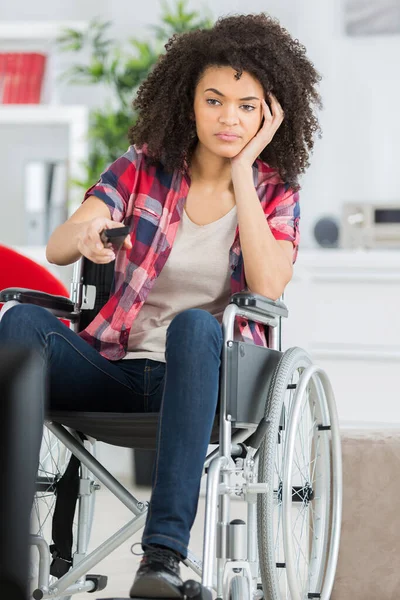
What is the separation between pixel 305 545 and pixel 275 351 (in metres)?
1.10

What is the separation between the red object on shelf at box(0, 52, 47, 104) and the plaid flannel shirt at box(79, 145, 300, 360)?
2269mm

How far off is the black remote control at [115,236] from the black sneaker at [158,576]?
42 centimetres

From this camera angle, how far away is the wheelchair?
1290mm

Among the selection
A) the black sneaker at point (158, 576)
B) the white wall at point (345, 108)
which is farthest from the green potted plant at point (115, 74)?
the black sneaker at point (158, 576)

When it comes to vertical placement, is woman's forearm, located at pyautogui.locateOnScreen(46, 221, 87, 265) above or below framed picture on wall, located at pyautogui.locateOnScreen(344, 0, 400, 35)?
below

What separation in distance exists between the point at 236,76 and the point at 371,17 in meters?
2.43

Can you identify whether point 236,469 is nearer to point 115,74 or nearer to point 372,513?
point 372,513

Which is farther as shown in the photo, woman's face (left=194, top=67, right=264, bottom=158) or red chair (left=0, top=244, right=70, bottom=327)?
red chair (left=0, top=244, right=70, bottom=327)

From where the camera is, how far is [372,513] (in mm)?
1876

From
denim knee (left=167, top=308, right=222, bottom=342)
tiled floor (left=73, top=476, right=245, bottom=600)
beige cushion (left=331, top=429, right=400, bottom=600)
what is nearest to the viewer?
denim knee (left=167, top=308, right=222, bottom=342)

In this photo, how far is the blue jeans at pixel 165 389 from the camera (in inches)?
46.4

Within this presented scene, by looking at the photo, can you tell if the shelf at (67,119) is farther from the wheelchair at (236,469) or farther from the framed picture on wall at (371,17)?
the wheelchair at (236,469)

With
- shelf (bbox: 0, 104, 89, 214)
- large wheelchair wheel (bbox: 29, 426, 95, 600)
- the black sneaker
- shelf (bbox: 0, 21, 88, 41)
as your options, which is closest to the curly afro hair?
large wheelchair wheel (bbox: 29, 426, 95, 600)

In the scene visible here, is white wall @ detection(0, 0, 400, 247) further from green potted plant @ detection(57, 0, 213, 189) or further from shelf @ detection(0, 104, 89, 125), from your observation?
shelf @ detection(0, 104, 89, 125)
